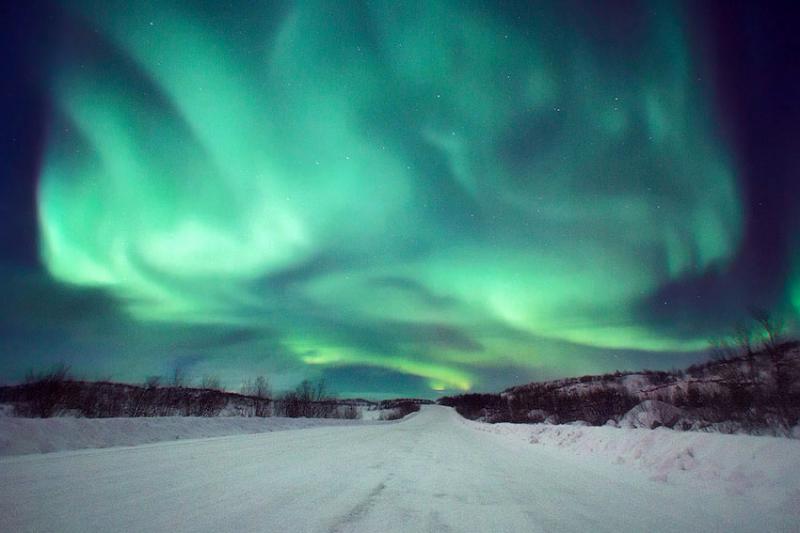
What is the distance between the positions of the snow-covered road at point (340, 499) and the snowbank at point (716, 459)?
14.1 inches

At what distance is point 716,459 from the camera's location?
6.82 metres

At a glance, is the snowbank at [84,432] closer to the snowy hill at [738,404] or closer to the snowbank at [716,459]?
the snowbank at [716,459]

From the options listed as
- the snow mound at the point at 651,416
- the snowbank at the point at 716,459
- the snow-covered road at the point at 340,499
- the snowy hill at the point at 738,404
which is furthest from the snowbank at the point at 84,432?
the snow mound at the point at 651,416

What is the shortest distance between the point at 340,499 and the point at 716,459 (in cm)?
635

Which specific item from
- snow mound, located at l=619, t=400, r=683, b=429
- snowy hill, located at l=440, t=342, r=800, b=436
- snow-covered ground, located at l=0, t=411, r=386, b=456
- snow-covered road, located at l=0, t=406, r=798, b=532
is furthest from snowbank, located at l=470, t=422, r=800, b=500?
snow-covered ground, located at l=0, t=411, r=386, b=456

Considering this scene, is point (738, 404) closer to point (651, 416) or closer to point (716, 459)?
point (651, 416)

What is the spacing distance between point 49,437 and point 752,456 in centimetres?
1470

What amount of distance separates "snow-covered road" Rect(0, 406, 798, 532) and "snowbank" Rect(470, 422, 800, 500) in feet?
1.18

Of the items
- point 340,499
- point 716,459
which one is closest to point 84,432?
point 340,499

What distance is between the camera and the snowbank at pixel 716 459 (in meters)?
5.49

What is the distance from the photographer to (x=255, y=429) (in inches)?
873

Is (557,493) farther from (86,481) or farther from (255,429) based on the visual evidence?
(255,429)

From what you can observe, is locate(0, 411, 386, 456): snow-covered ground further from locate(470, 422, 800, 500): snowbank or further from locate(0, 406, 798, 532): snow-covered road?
locate(470, 422, 800, 500): snowbank

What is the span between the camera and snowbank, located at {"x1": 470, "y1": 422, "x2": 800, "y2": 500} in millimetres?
5492
